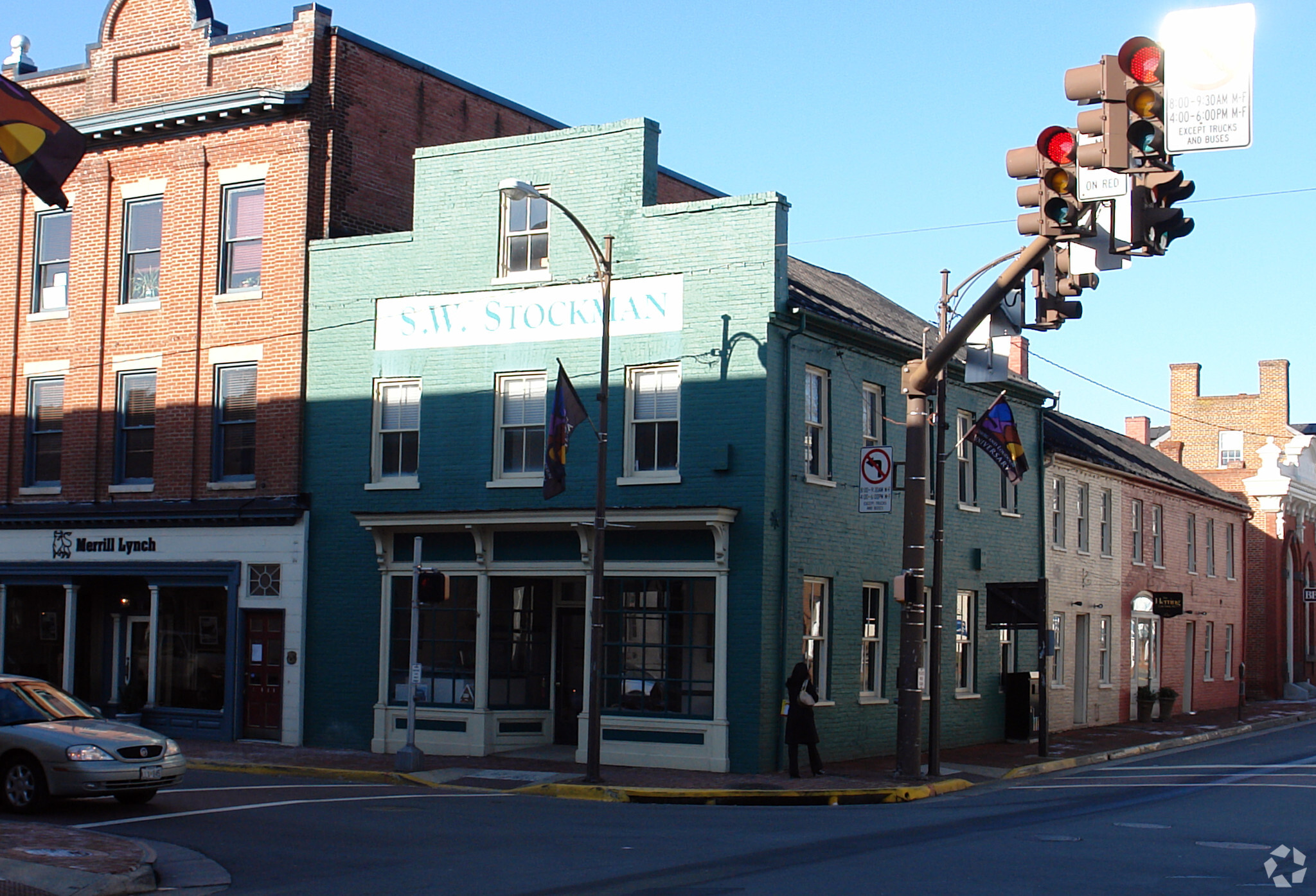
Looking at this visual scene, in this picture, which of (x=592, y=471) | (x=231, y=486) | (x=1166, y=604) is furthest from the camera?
(x=1166, y=604)

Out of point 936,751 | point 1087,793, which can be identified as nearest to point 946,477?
point 936,751

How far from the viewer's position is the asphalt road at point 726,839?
11547mm

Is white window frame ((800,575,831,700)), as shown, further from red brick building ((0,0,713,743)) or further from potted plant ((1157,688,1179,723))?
potted plant ((1157,688,1179,723))

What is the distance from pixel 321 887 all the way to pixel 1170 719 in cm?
2973

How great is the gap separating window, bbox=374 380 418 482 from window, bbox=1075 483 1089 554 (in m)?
16.3

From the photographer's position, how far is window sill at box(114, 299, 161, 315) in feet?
91.1

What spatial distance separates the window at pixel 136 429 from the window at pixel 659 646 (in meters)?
10.4

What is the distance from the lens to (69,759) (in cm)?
1551

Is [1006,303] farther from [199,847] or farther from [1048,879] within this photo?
[199,847]

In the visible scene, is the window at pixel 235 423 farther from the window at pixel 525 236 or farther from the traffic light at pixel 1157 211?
the traffic light at pixel 1157 211

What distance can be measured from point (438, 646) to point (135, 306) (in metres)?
9.48

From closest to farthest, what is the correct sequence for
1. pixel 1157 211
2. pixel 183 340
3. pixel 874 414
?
pixel 1157 211, pixel 874 414, pixel 183 340

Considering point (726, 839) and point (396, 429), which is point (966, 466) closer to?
point (396, 429)

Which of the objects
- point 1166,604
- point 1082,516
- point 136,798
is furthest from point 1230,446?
point 136,798
